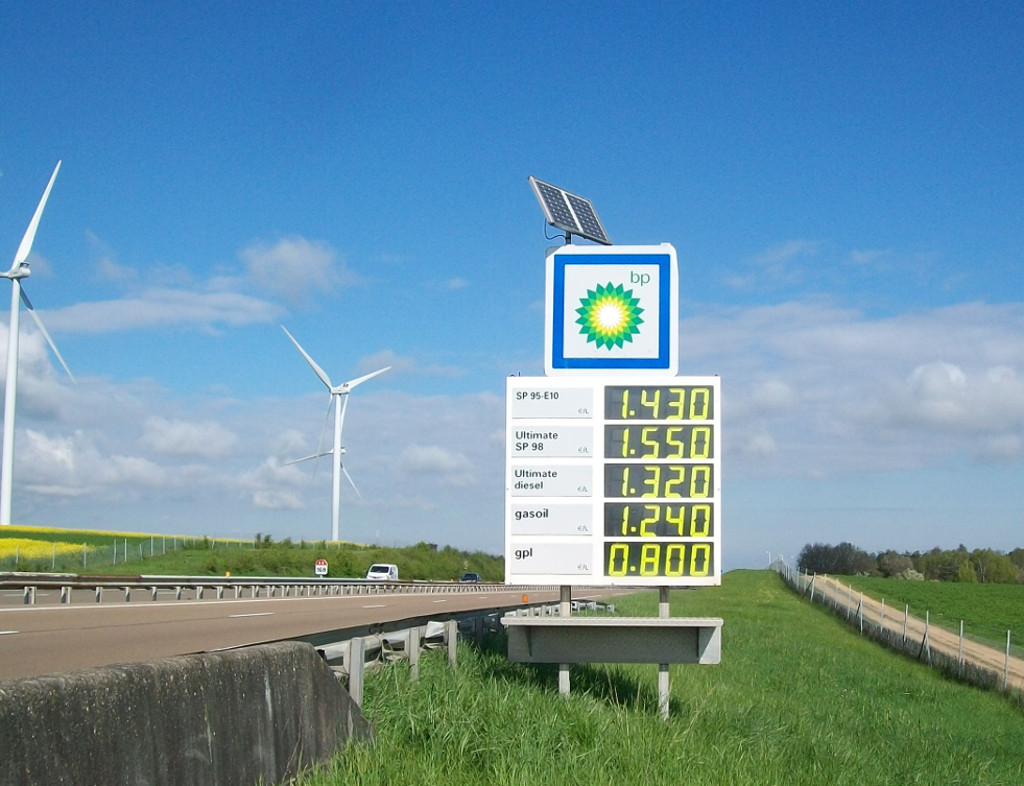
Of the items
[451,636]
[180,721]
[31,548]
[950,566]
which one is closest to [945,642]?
[451,636]

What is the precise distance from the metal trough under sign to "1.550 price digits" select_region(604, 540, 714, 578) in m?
0.61

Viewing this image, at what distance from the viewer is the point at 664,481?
1324cm

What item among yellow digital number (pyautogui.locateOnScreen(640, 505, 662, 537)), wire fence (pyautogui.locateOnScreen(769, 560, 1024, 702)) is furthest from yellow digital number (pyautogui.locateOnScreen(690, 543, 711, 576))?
wire fence (pyautogui.locateOnScreen(769, 560, 1024, 702))

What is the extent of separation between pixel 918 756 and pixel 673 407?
505 centimetres

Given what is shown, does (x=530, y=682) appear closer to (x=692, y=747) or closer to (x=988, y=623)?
(x=692, y=747)

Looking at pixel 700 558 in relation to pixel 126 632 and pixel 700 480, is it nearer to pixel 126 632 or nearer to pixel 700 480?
pixel 700 480

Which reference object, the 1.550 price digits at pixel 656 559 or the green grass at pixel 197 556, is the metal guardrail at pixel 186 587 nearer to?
the green grass at pixel 197 556

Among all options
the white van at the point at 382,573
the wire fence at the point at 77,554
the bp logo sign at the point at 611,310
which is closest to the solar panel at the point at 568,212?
the bp logo sign at the point at 611,310

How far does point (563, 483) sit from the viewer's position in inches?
530

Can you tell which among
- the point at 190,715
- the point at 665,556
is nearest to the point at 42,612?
the point at 665,556

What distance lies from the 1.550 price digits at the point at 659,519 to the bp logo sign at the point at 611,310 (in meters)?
1.82

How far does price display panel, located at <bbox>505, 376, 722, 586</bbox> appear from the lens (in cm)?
1316

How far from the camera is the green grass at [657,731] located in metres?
8.65

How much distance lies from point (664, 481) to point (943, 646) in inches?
1384
